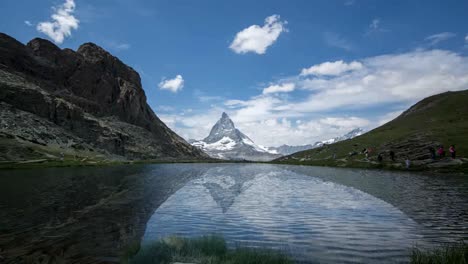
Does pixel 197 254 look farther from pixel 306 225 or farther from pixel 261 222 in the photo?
pixel 306 225

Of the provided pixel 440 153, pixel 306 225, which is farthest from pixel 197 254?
pixel 440 153

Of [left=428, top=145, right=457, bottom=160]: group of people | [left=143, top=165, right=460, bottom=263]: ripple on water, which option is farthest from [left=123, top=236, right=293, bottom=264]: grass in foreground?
[left=428, top=145, right=457, bottom=160]: group of people

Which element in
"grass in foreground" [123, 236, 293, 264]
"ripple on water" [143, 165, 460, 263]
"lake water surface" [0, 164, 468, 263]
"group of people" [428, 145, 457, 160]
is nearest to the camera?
"grass in foreground" [123, 236, 293, 264]

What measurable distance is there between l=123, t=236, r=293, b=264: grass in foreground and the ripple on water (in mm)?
2167

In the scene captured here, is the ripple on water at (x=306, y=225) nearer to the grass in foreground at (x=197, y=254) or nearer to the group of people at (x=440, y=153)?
the grass in foreground at (x=197, y=254)

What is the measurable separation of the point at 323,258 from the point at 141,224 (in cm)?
1413

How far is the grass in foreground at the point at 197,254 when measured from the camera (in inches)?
577

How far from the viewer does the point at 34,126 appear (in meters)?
196

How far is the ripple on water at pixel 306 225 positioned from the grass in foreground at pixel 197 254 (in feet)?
7.11

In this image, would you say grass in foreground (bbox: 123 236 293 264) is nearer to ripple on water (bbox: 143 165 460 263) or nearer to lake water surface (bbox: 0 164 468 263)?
lake water surface (bbox: 0 164 468 263)

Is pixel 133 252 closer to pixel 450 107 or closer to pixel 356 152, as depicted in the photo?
pixel 356 152

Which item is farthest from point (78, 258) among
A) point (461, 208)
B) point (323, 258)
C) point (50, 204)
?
point (461, 208)

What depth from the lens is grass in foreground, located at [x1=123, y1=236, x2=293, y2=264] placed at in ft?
48.1

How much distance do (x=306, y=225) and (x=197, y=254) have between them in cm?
1109
